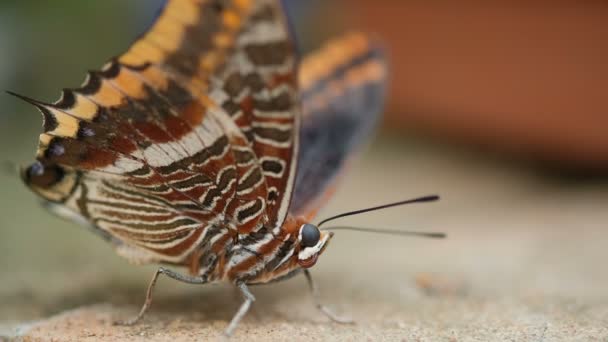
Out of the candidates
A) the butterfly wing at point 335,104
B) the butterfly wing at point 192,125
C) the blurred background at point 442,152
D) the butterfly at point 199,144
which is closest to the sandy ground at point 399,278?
the blurred background at point 442,152

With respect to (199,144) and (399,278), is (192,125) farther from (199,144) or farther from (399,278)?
(399,278)

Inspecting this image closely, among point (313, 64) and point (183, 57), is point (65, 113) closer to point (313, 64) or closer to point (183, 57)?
point (183, 57)

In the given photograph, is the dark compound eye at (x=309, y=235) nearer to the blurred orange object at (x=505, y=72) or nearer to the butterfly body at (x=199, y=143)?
the butterfly body at (x=199, y=143)

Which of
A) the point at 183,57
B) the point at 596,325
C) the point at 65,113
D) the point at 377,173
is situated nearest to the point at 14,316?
the point at 65,113

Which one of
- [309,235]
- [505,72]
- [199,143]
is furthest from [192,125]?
[505,72]

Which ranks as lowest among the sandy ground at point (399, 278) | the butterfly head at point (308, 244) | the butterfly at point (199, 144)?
the sandy ground at point (399, 278)

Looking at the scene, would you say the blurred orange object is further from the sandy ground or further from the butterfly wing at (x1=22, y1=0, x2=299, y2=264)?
the butterfly wing at (x1=22, y1=0, x2=299, y2=264)
